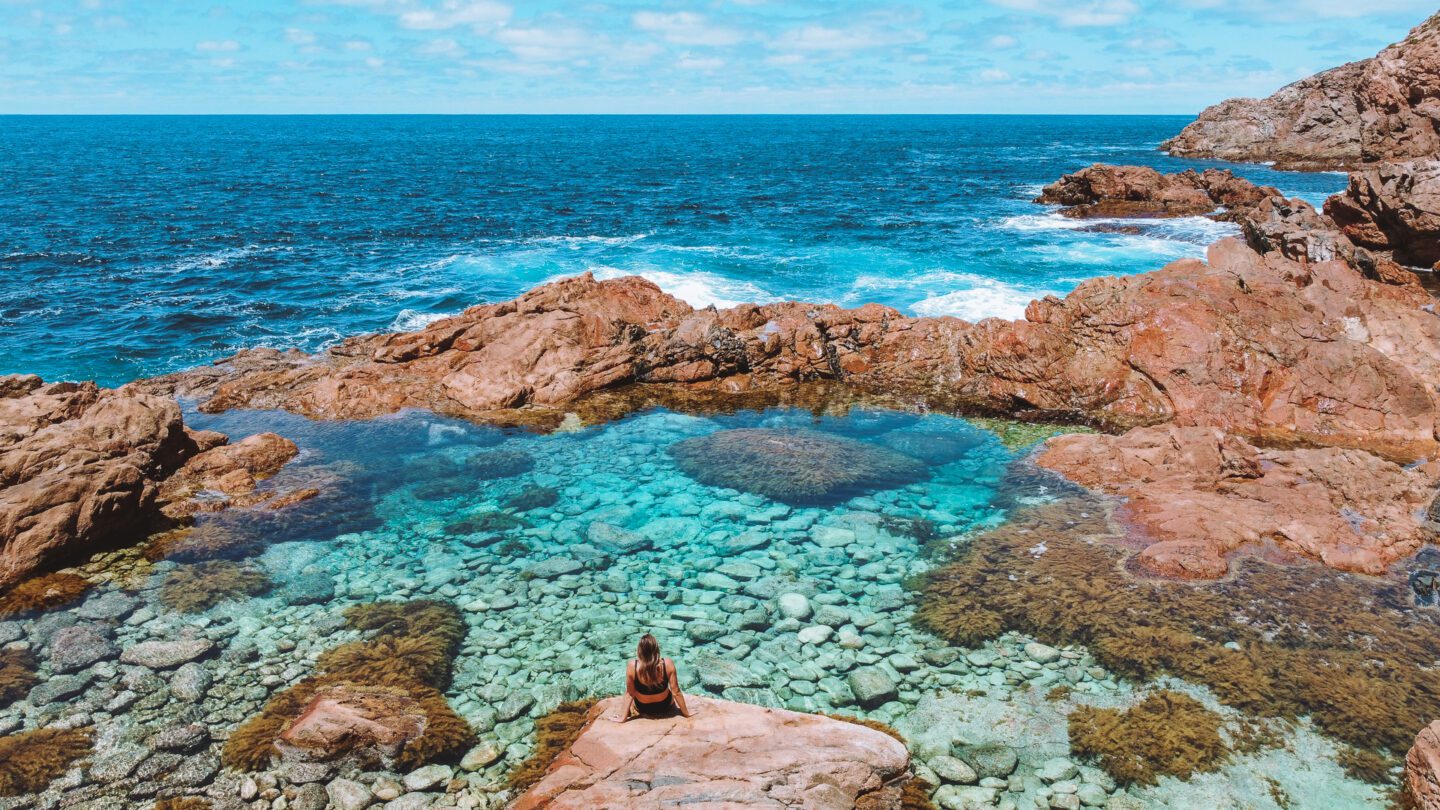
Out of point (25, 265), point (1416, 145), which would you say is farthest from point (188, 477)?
point (1416, 145)

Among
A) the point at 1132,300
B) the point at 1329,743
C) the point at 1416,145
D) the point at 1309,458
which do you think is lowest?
the point at 1329,743

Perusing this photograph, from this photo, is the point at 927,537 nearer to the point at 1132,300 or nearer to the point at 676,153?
the point at 1132,300

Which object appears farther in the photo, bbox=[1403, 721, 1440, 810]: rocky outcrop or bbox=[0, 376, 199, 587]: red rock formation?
bbox=[0, 376, 199, 587]: red rock formation

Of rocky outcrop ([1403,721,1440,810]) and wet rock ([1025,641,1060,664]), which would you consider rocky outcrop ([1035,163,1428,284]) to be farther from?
rocky outcrop ([1403,721,1440,810])

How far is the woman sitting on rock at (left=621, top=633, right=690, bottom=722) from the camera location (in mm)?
8844

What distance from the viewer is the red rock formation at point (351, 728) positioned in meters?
9.54

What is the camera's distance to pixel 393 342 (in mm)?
23859

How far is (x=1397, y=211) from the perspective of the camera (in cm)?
3334

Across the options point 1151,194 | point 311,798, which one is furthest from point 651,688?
point 1151,194

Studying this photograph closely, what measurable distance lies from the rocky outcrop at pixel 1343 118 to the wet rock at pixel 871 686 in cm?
6330

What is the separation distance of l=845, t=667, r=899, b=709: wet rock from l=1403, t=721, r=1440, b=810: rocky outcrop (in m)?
5.42

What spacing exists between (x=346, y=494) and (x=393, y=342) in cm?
830

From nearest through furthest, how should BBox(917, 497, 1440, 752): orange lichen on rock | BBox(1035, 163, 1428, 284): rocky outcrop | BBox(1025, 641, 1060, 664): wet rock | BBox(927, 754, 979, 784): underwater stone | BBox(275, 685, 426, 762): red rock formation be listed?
BBox(927, 754, 979, 784): underwater stone, BBox(275, 685, 426, 762): red rock formation, BBox(917, 497, 1440, 752): orange lichen on rock, BBox(1025, 641, 1060, 664): wet rock, BBox(1035, 163, 1428, 284): rocky outcrop

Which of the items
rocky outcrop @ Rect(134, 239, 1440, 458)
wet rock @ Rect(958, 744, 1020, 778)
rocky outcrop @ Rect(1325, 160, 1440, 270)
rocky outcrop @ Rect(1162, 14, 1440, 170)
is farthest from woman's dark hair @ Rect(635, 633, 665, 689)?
rocky outcrop @ Rect(1162, 14, 1440, 170)
